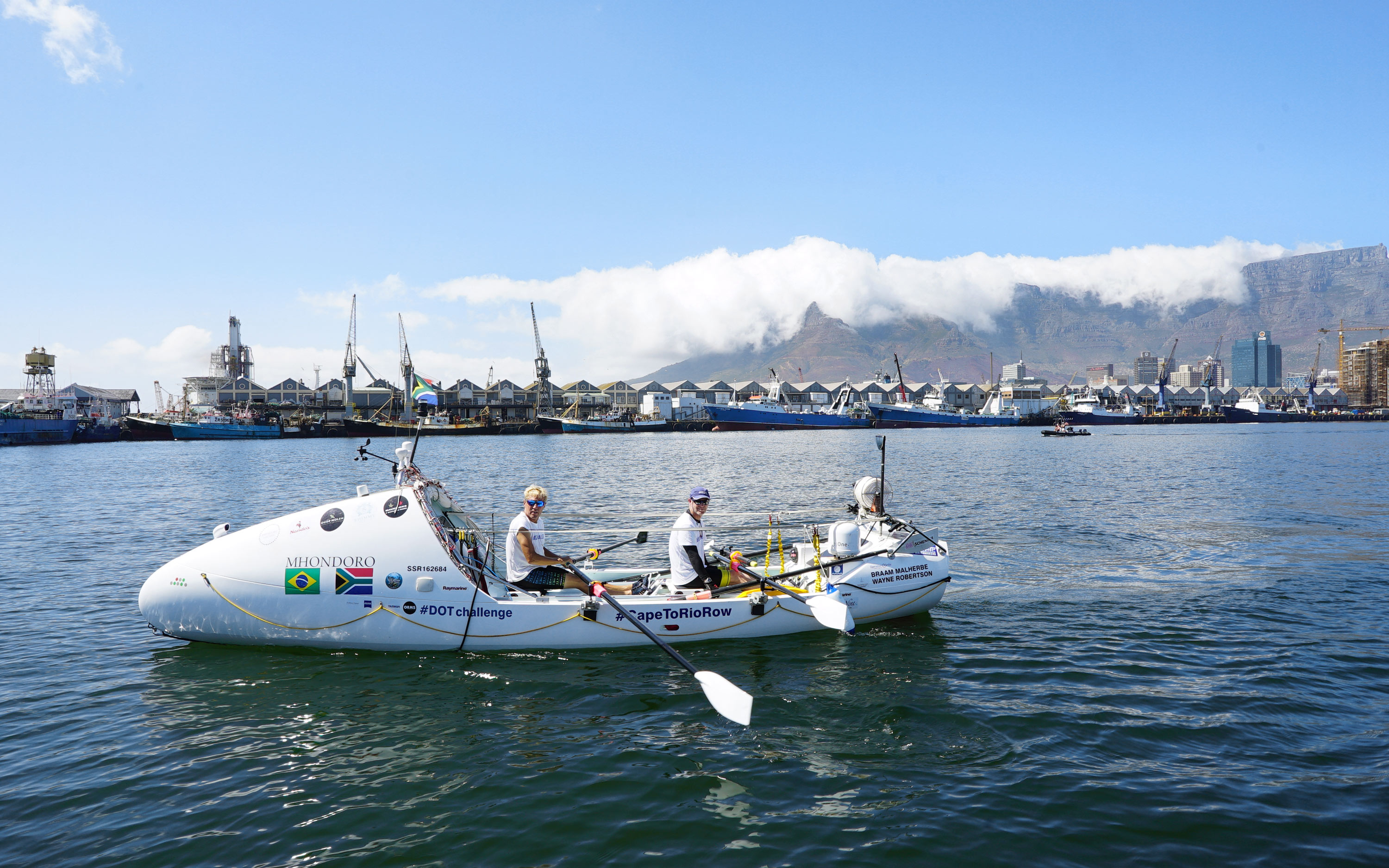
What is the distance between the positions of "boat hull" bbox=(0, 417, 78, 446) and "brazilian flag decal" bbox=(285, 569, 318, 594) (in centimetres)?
11096

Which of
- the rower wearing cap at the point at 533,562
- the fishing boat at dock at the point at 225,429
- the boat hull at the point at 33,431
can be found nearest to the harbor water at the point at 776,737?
the rower wearing cap at the point at 533,562

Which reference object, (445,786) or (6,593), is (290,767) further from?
(6,593)

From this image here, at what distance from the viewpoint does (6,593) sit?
15766 mm

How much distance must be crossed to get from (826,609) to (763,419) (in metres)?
134

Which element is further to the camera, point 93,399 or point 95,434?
point 93,399

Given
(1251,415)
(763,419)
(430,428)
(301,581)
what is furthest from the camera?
(1251,415)

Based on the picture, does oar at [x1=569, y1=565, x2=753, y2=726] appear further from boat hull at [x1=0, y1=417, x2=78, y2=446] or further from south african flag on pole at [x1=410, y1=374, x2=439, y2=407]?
boat hull at [x1=0, y1=417, x2=78, y2=446]

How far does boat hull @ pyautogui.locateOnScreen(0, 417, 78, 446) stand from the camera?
90.6m

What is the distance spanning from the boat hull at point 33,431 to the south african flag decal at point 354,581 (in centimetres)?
11145

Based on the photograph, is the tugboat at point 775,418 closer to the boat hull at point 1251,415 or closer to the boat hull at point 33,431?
the boat hull at point 1251,415

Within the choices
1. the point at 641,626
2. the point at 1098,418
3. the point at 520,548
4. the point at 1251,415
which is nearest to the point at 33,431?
the point at 520,548

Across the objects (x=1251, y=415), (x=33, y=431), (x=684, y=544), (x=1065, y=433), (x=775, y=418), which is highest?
(x=33, y=431)

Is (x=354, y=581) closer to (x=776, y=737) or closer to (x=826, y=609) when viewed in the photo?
(x=776, y=737)

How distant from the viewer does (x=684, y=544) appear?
11.6 metres
